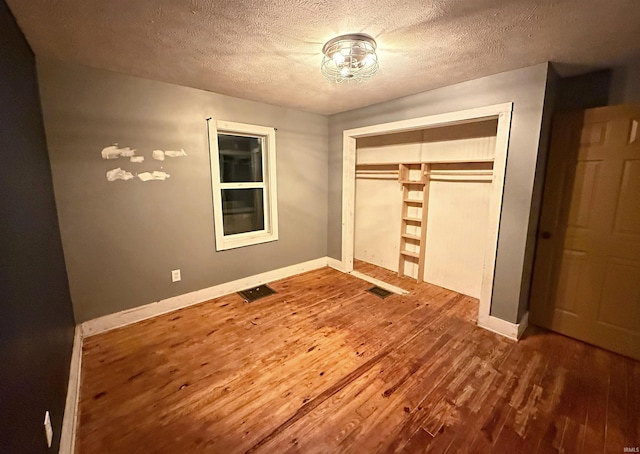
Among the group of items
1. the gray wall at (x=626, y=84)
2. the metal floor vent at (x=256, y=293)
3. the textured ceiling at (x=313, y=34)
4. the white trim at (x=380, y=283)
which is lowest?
the metal floor vent at (x=256, y=293)

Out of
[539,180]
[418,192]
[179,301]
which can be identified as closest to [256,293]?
[179,301]

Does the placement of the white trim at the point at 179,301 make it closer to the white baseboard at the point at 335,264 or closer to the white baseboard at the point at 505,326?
the white baseboard at the point at 335,264

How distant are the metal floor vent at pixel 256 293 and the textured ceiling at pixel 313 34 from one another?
2.33 m

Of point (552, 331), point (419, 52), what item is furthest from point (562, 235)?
point (419, 52)

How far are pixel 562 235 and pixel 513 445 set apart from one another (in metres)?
1.83

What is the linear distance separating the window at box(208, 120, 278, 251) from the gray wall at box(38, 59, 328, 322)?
0.35 feet

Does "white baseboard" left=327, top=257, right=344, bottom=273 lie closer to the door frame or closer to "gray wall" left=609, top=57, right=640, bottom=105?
the door frame

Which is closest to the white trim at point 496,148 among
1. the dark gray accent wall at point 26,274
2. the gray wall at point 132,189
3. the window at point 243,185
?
the window at point 243,185

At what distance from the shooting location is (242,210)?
3.55m

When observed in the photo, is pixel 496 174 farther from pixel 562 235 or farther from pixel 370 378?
pixel 370 378

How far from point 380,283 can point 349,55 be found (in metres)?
2.72

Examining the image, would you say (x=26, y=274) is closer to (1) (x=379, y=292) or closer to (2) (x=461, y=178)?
(1) (x=379, y=292)

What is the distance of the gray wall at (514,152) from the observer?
7.09 ft

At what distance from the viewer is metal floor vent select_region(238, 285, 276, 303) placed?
3194mm
